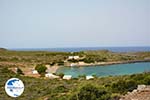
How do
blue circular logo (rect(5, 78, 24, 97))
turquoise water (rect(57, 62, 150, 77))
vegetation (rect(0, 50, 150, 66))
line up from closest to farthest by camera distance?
blue circular logo (rect(5, 78, 24, 97)) → turquoise water (rect(57, 62, 150, 77)) → vegetation (rect(0, 50, 150, 66))

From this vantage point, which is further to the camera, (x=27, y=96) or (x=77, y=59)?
(x=77, y=59)

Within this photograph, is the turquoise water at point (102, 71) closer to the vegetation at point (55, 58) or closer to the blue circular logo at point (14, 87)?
the vegetation at point (55, 58)

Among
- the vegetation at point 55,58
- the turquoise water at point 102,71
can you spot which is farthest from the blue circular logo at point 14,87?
the vegetation at point 55,58

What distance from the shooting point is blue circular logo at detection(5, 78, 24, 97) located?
7.70m

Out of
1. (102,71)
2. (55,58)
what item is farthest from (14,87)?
(55,58)

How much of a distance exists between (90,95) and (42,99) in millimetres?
4563

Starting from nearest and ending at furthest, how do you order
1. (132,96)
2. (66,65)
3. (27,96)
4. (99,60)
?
(132,96)
(27,96)
(66,65)
(99,60)

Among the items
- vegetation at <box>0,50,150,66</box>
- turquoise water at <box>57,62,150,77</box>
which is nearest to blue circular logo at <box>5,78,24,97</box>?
turquoise water at <box>57,62,150,77</box>

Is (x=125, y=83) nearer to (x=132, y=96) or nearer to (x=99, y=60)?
(x=132, y=96)

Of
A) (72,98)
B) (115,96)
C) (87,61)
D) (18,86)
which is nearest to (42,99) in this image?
A: (72,98)

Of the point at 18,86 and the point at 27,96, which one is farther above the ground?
the point at 18,86

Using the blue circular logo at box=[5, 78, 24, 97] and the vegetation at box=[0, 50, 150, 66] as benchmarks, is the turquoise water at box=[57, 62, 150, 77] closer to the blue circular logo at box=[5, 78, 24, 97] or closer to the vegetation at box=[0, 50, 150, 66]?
the vegetation at box=[0, 50, 150, 66]

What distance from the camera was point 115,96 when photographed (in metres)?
13.4

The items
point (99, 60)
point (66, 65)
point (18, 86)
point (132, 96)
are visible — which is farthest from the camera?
point (99, 60)
